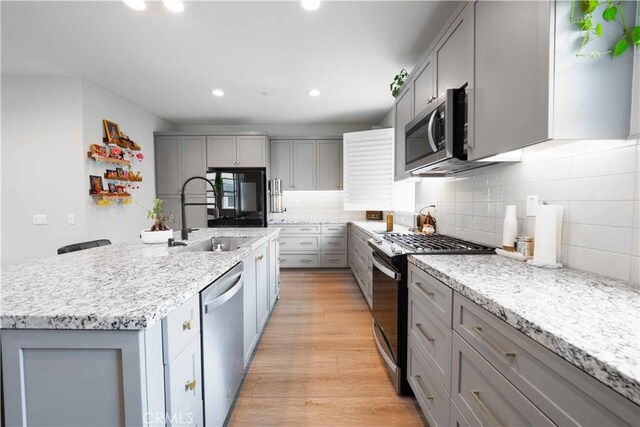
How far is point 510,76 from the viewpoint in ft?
3.62

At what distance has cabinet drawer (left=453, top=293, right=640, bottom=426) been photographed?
504 millimetres

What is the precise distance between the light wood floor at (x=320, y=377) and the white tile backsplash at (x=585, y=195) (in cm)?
120

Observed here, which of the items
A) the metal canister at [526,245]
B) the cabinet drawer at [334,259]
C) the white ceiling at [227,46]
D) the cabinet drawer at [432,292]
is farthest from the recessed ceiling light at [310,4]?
the cabinet drawer at [334,259]

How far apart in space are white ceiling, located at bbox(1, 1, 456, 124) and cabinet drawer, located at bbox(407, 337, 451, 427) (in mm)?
2342

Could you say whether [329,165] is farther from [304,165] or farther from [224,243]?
[224,243]

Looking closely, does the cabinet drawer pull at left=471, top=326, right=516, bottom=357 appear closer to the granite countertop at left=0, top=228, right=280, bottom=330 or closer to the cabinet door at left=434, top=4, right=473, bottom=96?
the granite countertop at left=0, top=228, right=280, bottom=330

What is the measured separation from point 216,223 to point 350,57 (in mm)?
3135

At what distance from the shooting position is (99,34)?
7.23 feet

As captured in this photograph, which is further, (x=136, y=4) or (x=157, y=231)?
(x=157, y=231)

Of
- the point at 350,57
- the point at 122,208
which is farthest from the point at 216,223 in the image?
the point at 350,57

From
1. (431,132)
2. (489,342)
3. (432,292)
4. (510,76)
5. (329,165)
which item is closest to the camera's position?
(489,342)

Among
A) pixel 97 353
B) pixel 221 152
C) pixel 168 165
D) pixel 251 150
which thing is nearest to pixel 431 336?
pixel 97 353

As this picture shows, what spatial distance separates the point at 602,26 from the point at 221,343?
1978mm

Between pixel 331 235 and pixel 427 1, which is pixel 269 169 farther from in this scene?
pixel 427 1
